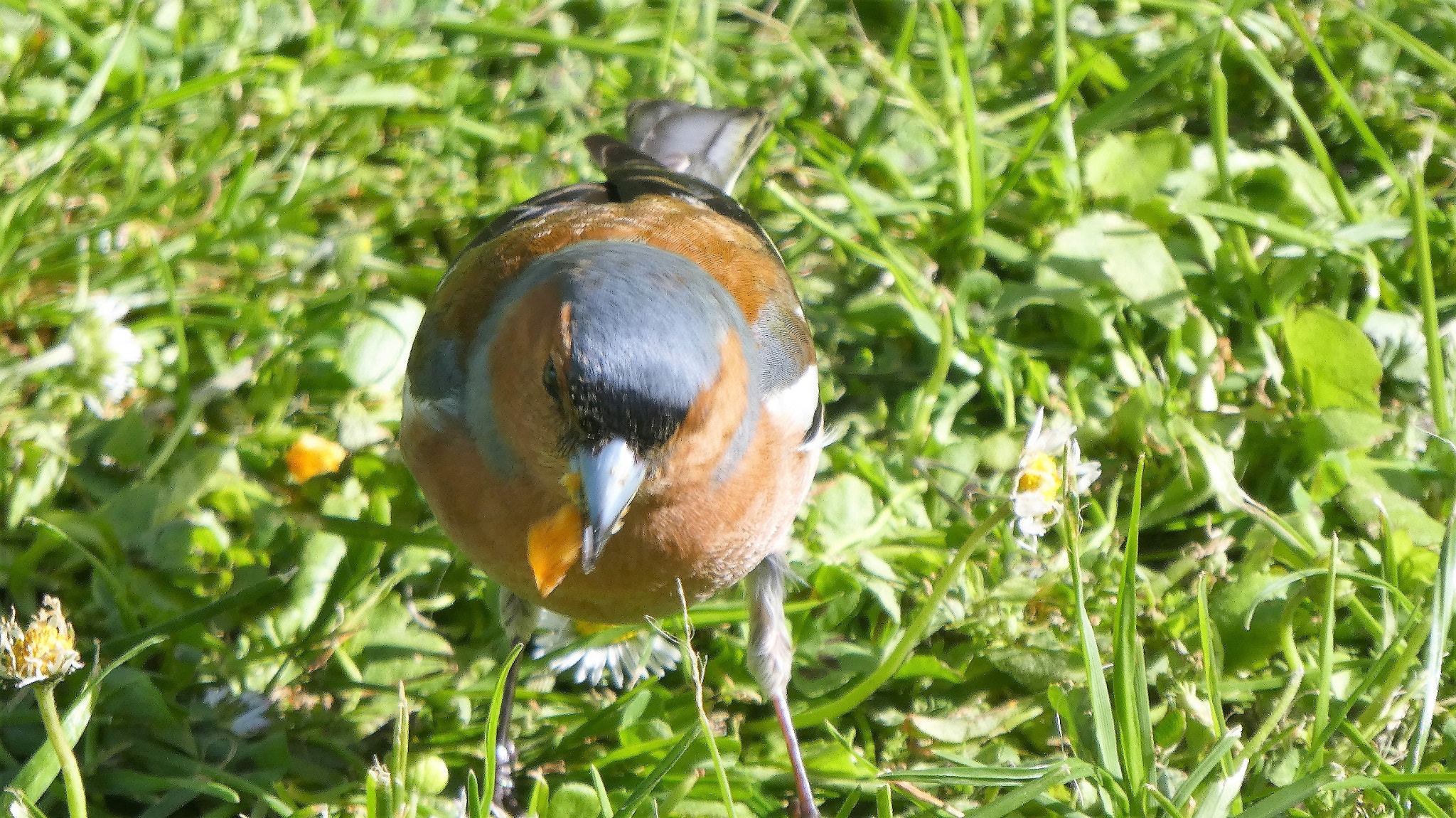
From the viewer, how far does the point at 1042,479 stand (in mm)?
2877

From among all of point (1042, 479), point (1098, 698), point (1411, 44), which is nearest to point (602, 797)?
point (1098, 698)

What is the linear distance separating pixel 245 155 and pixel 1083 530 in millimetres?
2975

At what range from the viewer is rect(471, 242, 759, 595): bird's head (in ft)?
8.41

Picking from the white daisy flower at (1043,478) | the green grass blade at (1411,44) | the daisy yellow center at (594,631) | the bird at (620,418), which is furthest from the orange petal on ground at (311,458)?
the green grass blade at (1411,44)

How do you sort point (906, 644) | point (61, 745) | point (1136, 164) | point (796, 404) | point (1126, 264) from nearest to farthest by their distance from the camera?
point (61, 745)
point (906, 644)
point (796, 404)
point (1126, 264)
point (1136, 164)

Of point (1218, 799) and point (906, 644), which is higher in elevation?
point (1218, 799)

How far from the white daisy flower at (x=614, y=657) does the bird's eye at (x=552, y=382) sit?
1.10 m

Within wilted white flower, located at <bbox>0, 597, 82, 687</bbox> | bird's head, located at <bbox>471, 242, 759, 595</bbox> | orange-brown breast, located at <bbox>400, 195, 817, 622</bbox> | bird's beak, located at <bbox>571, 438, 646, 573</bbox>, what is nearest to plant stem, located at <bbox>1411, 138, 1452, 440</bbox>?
orange-brown breast, located at <bbox>400, 195, 817, 622</bbox>

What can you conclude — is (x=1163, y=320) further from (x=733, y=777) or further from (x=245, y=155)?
(x=245, y=155)

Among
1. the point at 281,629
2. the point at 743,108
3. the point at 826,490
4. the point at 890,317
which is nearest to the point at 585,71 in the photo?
the point at 743,108

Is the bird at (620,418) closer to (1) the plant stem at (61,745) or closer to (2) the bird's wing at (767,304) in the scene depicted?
(2) the bird's wing at (767,304)

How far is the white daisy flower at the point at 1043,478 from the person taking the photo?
2.59 meters

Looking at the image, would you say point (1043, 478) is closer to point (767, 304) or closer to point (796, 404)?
point (796, 404)

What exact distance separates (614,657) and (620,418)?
4.24 ft
